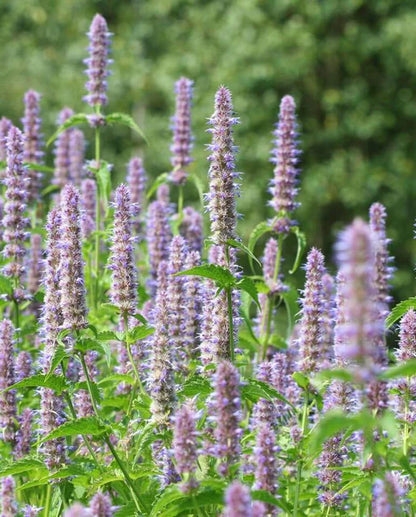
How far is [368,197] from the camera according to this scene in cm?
2675

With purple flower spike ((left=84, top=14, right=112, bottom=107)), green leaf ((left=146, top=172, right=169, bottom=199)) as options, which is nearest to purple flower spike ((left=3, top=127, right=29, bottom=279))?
green leaf ((left=146, top=172, right=169, bottom=199))

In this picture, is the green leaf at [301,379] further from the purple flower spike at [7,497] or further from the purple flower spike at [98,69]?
the purple flower spike at [98,69]

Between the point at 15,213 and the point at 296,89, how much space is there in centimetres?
2414

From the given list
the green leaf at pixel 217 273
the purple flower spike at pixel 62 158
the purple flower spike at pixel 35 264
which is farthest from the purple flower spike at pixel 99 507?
the purple flower spike at pixel 62 158

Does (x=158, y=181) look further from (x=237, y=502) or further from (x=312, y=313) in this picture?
(x=237, y=502)

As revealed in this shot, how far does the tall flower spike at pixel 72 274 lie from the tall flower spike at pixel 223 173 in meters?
0.60

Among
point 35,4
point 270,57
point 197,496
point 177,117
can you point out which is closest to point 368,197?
point 270,57

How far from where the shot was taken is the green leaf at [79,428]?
13.7 ft

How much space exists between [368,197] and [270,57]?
4.76m

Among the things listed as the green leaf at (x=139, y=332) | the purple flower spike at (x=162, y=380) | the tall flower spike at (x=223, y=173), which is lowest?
the purple flower spike at (x=162, y=380)

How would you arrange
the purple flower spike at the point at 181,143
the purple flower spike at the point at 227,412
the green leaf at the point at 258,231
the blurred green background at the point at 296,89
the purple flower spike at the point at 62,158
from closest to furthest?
1. the purple flower spike at the point at 227,412
2. the green leaf at the point at 258,231
3. the purple flower spike at the point at 181,143
4. the purple flower spike at the point at 62,158
5. the blurred green background at the point at 296,89

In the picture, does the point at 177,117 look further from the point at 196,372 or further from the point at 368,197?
the point at 368,197

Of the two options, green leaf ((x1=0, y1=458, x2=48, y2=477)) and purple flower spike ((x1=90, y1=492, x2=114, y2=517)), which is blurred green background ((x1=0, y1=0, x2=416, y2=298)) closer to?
green leaf ((x1=0, y1=458, x2=48, y2=477))

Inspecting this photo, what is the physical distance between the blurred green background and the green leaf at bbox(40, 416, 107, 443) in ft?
70.1
